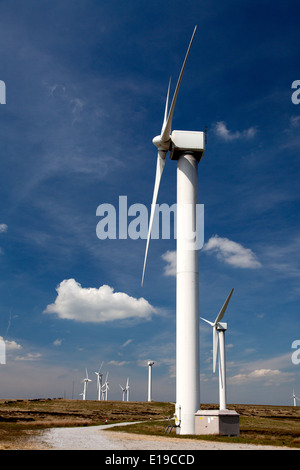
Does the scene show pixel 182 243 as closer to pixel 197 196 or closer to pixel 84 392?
pixel 197 196

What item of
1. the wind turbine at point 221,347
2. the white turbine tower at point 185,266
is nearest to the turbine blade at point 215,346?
the wind turbine at point 221,347

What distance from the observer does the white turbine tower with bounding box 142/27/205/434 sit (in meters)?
43.9

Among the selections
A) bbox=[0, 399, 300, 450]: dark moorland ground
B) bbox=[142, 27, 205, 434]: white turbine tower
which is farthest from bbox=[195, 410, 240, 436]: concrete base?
bbox=[0, 399, 300, 450]: dark moorland ground

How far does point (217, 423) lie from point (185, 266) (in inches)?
622

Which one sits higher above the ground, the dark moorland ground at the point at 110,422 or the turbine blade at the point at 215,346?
the turbine blade at the point at 215,346

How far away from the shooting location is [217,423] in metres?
41.3

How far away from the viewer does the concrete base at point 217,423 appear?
1626 inches

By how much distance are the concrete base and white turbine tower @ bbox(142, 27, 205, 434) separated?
100 centimetres

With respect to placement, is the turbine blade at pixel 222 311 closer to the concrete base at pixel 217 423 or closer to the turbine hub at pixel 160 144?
Answer: the concrete base at pixel 217 423

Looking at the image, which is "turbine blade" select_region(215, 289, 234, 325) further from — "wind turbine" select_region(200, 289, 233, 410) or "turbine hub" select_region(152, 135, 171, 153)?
"turbine hub" select_region(152, 135, 171, 153)

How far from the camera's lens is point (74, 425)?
60.0 meters

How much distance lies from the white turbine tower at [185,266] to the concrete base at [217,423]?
3.28 feet
